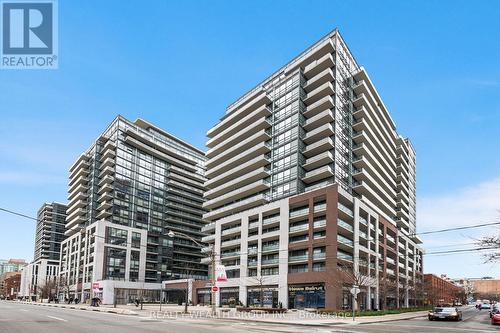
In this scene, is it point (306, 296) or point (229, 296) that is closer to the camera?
point (306, 296)

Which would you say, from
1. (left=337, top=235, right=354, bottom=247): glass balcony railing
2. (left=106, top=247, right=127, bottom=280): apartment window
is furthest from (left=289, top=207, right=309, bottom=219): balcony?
(left=106, top=247, right=127, bottom=280): apartment window

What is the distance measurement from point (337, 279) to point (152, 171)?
283ft

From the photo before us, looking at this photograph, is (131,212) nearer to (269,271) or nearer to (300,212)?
(269,271)

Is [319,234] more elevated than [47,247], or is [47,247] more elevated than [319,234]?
[319,234]

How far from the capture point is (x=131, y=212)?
128m

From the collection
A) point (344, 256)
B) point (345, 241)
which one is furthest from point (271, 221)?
point (344, 256)

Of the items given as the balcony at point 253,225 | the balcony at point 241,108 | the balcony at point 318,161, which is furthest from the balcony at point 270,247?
the balcony at point 241,108

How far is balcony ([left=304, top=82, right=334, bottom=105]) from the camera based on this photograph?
81800 mm

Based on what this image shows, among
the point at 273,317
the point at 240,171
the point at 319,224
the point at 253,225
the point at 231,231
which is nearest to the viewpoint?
the point at 273,317

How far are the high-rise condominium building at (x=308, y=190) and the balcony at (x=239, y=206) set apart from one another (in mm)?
263

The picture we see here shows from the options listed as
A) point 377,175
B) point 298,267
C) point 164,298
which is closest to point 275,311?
point 298,267

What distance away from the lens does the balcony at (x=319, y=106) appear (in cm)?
8082

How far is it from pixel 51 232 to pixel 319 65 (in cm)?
14721

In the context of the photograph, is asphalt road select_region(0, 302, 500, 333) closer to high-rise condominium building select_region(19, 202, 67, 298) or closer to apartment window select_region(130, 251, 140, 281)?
apartment window select_region(130, 251, 140, 281)
